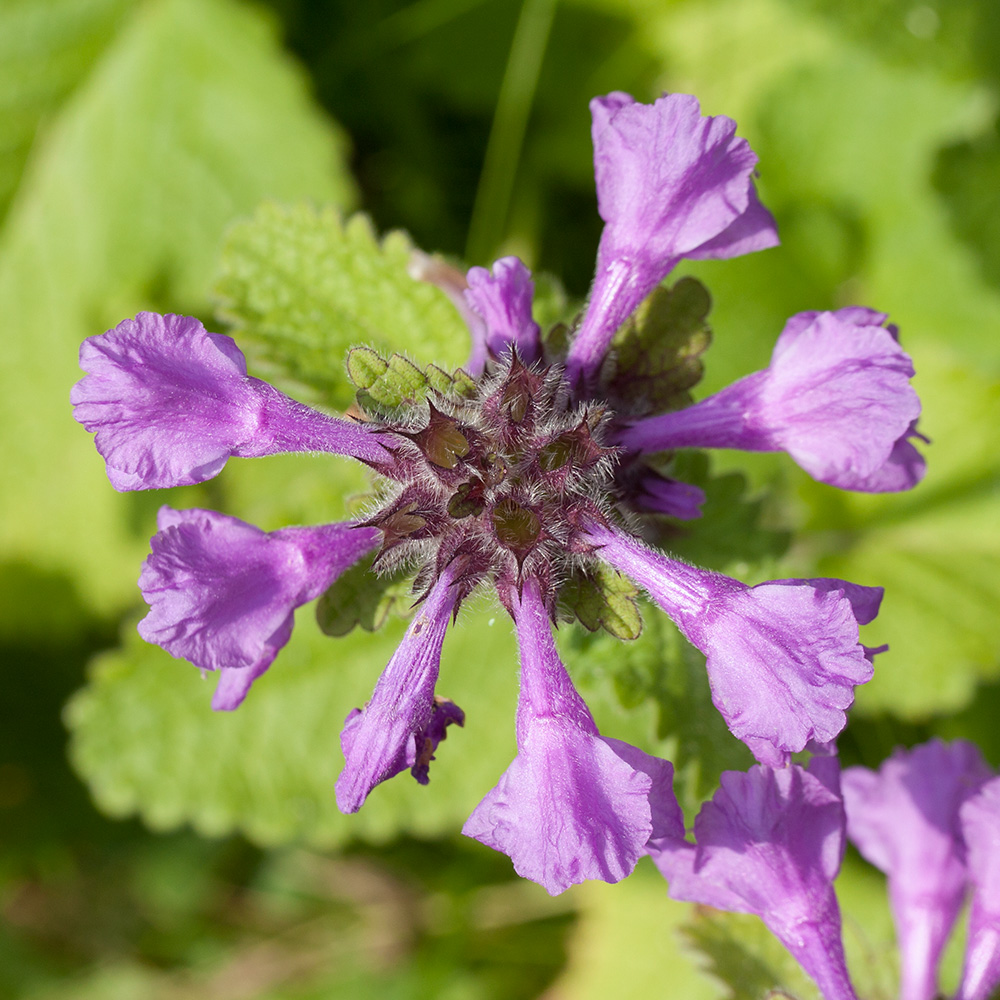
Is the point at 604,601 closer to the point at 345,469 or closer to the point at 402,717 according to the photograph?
the point at 402,717

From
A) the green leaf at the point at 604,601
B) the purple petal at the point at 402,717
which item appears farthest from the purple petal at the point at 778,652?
the purple petal at the point at 402,717

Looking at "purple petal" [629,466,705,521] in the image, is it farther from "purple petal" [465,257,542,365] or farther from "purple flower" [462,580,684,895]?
"purple flower" [462,580,684,895]

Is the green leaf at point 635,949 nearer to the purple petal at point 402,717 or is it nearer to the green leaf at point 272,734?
the green leaf at point 272,734

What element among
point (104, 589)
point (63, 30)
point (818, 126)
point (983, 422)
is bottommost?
point (104, 589)

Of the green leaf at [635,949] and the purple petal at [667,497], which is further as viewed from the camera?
the green leaf at [635,949]

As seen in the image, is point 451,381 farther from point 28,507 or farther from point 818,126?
point 28,507

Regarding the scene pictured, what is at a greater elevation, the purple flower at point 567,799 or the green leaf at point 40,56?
the green leaf at point 40,56

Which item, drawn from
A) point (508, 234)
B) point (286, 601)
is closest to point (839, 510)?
point (508, 234)
